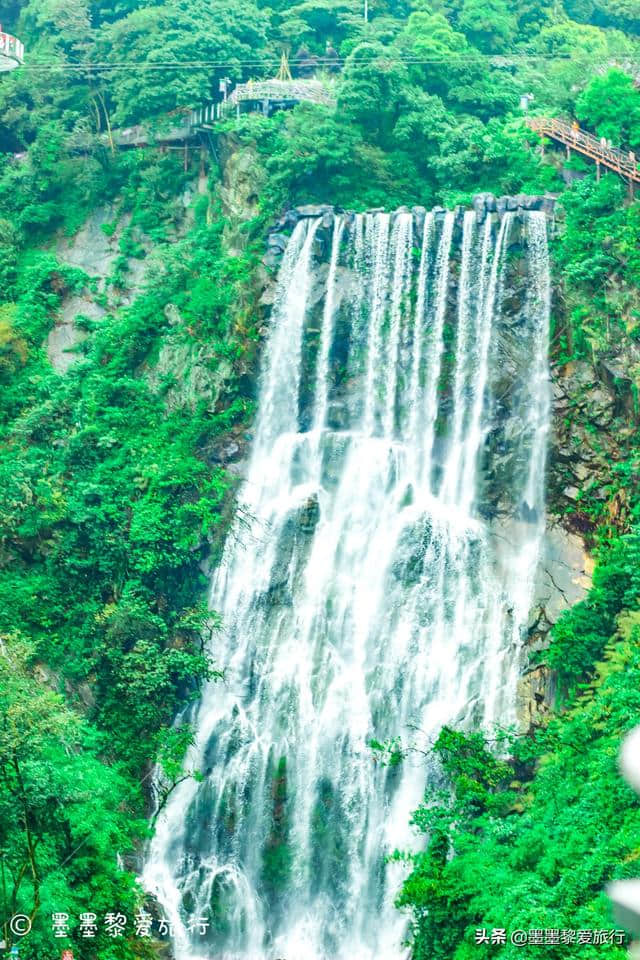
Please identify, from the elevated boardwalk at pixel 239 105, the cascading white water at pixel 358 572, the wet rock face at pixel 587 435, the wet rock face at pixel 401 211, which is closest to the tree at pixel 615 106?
the wet rock face at pixel 401 211

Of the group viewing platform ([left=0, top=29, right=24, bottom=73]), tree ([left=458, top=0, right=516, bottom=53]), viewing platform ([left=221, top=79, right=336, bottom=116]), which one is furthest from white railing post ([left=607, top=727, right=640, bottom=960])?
tree ([left=458, top=0, right=516, bottom=53])

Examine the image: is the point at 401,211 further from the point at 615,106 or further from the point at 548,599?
the point at 548,599

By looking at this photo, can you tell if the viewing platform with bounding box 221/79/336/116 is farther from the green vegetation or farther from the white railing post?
the white railing post

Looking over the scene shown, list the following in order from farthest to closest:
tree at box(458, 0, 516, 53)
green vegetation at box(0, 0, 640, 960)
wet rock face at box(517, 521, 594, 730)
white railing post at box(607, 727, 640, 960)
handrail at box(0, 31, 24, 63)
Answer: tree at box(458, 0, 516, 53) → handrail at box(0, 31, 24, 63) → wet rock face at box(517, 521, 594, 730) → green vegetation at box(0, 0, 640, 960) → white railing post at box(607, 727, 640, 960)

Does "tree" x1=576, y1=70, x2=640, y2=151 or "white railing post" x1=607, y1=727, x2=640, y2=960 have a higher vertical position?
"tree" x1=576, y1=70, x2=640, y2=151

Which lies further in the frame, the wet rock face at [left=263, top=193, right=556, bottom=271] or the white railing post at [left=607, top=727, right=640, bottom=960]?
the wet rock face at [left=263, top=193, right=556, bottom=271]

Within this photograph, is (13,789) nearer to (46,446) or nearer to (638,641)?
(638,641)

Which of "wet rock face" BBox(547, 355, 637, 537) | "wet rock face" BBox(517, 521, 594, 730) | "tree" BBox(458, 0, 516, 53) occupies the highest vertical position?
"tree" BBox(458, 0, 516, 53)
